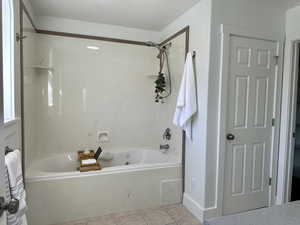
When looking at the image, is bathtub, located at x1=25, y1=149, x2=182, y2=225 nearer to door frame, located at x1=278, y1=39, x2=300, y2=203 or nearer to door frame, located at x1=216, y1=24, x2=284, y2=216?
door frame, located at x1=216, y1=24, x2=284, y2=216

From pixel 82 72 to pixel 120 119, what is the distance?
3.10 ft

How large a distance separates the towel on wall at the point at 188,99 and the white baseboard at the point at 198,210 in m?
0.78

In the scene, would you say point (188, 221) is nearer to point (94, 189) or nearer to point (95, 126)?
point (94, 189)

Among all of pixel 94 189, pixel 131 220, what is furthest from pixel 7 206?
pixel 131 220

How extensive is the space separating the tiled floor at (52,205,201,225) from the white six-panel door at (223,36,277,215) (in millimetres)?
473

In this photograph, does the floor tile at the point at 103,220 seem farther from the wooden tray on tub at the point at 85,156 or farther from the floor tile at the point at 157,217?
the wooden tray on tub at the point at 85,156

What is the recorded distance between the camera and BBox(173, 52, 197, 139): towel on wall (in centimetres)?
225

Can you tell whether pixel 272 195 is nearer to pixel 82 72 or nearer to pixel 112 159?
pixel 112 159

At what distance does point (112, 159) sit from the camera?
3100mm

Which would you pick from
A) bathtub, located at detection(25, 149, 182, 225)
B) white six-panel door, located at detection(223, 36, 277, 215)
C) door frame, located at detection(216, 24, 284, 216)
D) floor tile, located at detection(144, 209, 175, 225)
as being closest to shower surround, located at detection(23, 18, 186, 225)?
bathtub, located at detection(25, 149, 182, 225)

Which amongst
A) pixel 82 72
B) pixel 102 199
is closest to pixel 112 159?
pixel 102 199

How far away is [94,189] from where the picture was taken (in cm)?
221

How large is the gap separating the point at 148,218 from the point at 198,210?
0.58m

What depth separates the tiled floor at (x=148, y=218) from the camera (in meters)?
2.13
